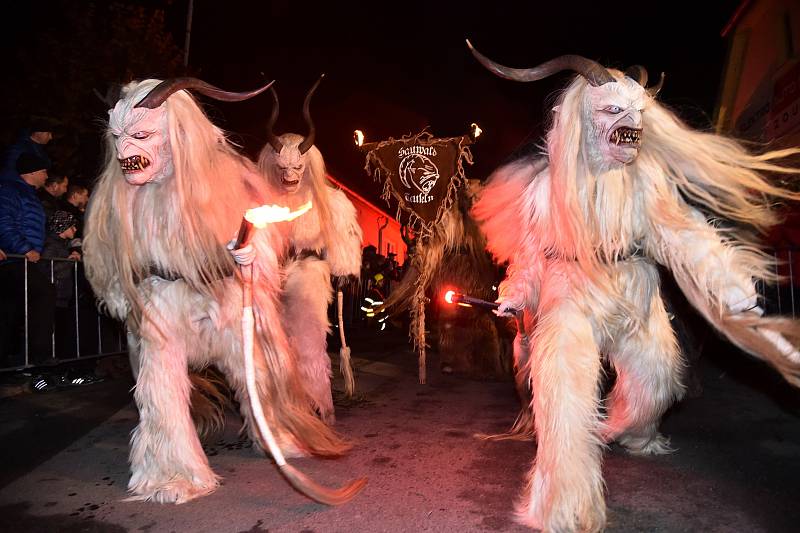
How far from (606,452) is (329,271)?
2.54 metres

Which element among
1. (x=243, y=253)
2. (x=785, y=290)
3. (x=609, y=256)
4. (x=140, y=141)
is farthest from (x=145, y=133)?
(x=785, y=290)

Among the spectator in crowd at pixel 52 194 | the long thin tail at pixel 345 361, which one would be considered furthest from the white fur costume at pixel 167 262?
the spectator in crowd at pixel 52 194

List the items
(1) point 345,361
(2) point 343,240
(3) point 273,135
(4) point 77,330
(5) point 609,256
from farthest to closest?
(4) point 77,330 → (1) point 345,361 → (2) point 343,240 → (3) point 273,135 → (5) point 609,256

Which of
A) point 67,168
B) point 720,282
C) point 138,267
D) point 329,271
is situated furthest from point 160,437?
point 67,168

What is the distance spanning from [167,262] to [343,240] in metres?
1.97

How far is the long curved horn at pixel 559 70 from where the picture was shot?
3.15 m

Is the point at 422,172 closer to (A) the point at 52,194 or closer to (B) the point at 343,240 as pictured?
(B) the point at 343,240

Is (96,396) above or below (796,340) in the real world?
below

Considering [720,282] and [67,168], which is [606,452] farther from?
[67,168]

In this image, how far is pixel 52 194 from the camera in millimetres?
7086

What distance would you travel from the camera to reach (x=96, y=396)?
6340 millimetres

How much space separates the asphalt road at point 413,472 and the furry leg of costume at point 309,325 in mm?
425

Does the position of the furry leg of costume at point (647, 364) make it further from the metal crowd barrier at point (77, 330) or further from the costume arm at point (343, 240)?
the metal crowd barrier at point (77, 330)

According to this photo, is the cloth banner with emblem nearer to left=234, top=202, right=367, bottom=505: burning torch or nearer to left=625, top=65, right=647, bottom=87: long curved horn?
left=625, top=65, right=647, bottom=87: long curved horn
